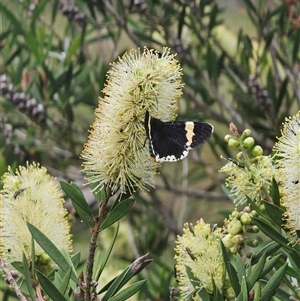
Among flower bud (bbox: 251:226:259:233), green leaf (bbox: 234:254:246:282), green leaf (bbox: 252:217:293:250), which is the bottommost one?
green leaf (bbox: 234:254:246:282)

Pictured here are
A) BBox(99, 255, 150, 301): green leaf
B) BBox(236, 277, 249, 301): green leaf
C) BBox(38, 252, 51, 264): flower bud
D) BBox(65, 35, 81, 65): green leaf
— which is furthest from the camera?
BBox(65, 35, 81, 65): green leaf

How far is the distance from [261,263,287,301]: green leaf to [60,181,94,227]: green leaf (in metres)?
0.31

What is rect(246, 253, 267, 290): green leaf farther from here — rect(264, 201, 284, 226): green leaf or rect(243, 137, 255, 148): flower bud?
rect(243, 137, 255, 148): flower bud

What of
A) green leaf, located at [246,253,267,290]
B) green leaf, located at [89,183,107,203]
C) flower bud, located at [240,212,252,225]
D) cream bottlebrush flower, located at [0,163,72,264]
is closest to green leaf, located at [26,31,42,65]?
cream bottlebrush flower, located at [0,163,72,264]

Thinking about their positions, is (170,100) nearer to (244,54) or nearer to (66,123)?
(244,54)

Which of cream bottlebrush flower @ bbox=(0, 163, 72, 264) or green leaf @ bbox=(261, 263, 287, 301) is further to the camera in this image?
cream bottlebrush flower @ bbox=(0, 163, 72, 264)

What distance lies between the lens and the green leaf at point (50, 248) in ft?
3.47

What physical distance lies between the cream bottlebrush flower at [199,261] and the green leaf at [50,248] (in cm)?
20

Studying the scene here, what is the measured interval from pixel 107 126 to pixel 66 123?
157cm

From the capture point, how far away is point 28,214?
116 cm

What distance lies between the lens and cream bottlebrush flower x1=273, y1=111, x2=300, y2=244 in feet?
3.22

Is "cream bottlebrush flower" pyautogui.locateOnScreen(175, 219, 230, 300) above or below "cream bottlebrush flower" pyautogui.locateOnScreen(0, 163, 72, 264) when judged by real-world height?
below

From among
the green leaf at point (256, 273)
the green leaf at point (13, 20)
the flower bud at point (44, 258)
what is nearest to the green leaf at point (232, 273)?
the green leaf at point (256, 273)

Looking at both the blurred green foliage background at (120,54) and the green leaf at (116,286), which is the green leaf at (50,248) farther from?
the blurred green foliage background at (120,54)
